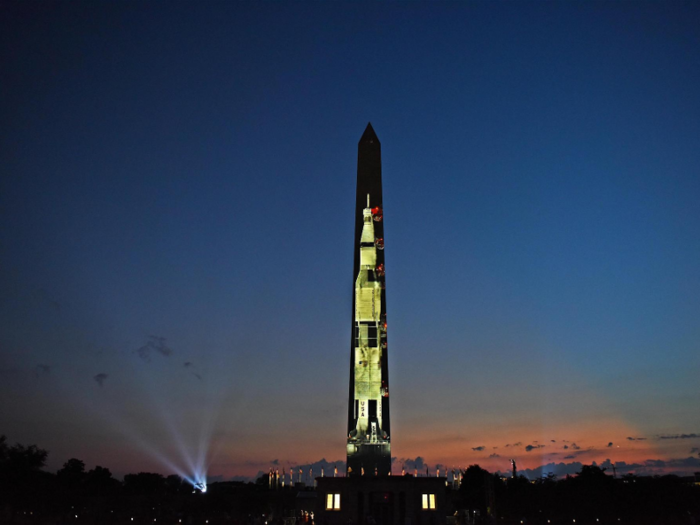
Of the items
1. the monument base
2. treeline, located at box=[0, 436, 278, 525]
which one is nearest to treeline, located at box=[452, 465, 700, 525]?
the monument base

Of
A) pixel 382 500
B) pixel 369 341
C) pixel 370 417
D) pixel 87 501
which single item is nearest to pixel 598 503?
pixel 370 417

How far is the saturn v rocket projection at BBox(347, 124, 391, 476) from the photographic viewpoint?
41.2m

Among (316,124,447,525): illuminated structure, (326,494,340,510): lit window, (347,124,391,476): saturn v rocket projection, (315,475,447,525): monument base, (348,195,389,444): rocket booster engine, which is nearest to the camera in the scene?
(315,475,447,525): monument base

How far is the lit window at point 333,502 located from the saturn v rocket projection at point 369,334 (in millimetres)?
3498

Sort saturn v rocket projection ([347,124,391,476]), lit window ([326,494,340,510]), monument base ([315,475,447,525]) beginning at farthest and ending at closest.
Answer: saturn v rocket projection ([347,124,391,476])
lit window ([326,494,340,510])
monument base ([315,475,447,525])

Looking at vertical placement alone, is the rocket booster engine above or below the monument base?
above

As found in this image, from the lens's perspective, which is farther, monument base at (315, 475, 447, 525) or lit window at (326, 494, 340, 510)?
lit window at (326, 494, 340, 510)

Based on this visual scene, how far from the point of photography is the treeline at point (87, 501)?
46594 millimetres

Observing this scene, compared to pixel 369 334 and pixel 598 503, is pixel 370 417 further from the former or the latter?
pixel 598 503

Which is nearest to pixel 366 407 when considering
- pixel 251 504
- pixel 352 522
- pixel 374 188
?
pixel 352 522

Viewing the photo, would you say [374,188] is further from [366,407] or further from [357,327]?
[366,407]

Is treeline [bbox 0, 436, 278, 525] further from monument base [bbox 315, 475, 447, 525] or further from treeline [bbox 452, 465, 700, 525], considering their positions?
treeline [bbox 452, 465, 700, 525]

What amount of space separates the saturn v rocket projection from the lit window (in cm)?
350

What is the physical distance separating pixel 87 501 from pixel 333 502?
1230 inches
